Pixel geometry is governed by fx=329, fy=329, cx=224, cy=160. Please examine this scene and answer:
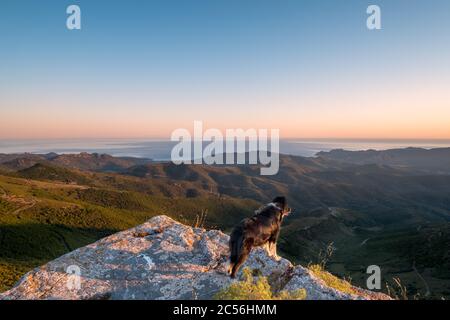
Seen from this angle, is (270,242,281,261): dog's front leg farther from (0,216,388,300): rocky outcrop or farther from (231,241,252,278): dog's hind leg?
(231,241,252,278): dog's hind leg

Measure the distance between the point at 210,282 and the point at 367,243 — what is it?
213597 mm

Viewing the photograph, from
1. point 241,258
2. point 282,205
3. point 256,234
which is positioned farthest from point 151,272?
point 282,205

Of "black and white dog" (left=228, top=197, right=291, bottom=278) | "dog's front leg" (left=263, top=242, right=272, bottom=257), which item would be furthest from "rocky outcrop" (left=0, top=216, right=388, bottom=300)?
"black and white dog" (left=228, top=197, right=291, bottom=278)

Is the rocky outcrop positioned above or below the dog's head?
below

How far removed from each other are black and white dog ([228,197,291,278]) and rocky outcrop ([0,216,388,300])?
360 millimetres

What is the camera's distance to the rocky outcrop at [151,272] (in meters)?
6.71

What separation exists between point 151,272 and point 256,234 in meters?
2.82

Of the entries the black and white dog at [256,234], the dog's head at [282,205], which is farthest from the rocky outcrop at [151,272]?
the dog's head at [282,205]

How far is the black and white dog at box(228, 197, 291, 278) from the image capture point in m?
7.94

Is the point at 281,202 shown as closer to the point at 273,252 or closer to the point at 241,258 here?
the point at 273,252

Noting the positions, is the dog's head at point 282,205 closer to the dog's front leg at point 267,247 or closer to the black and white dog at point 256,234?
the black and white dog at point 256,234

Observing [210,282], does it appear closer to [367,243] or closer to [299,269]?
[299,269]

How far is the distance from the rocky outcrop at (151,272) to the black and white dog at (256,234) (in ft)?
1.18
